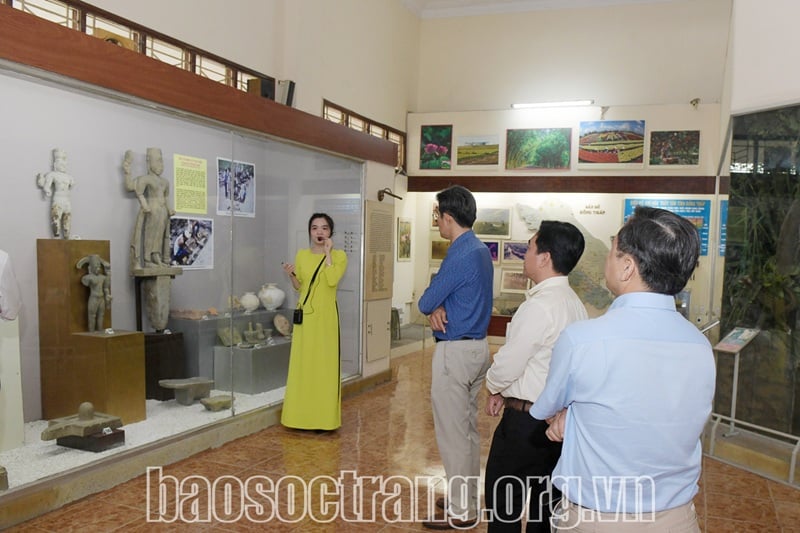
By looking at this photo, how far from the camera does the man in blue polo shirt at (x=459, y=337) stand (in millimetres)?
3582

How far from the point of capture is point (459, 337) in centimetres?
360

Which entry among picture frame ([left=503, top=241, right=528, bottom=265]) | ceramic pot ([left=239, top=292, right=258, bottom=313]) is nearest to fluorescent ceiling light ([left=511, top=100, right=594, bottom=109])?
picture frame ([left=503, top=241, right=528, bottom=265])

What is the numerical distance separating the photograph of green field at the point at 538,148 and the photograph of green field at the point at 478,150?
257mm

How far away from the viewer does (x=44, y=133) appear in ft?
13.3

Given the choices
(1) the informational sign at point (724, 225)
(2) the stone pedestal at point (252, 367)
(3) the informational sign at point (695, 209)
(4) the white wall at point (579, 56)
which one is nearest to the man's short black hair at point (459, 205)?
(2) the stone pedestal at point (252, 367)

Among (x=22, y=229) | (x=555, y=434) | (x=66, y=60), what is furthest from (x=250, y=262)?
(x=555, y=434)

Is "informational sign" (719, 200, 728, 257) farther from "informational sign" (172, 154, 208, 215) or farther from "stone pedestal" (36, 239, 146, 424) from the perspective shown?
"stone pedestal" (36, 239, 146, 424)

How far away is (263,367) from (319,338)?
2.99 feet

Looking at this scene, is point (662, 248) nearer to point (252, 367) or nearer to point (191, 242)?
point (191, 242)

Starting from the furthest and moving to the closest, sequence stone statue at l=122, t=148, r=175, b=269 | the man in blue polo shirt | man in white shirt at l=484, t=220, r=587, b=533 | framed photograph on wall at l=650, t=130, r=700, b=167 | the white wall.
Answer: the white wall, framed photograph on wall at l=650, t=130, r=700, b=167, stone statue at l=122, t=148, r=175, b=269, the man in blue polo shirt, man in white shirt at l=484, t=220, r=587, b=533

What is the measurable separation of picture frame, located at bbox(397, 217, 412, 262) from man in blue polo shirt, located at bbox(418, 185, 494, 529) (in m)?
8.22

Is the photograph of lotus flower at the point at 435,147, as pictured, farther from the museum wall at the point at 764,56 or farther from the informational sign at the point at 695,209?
the museum wall at the point at 764,56

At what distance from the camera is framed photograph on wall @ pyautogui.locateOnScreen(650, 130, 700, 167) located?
35.4ft

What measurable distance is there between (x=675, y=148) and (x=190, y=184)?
348 inches
